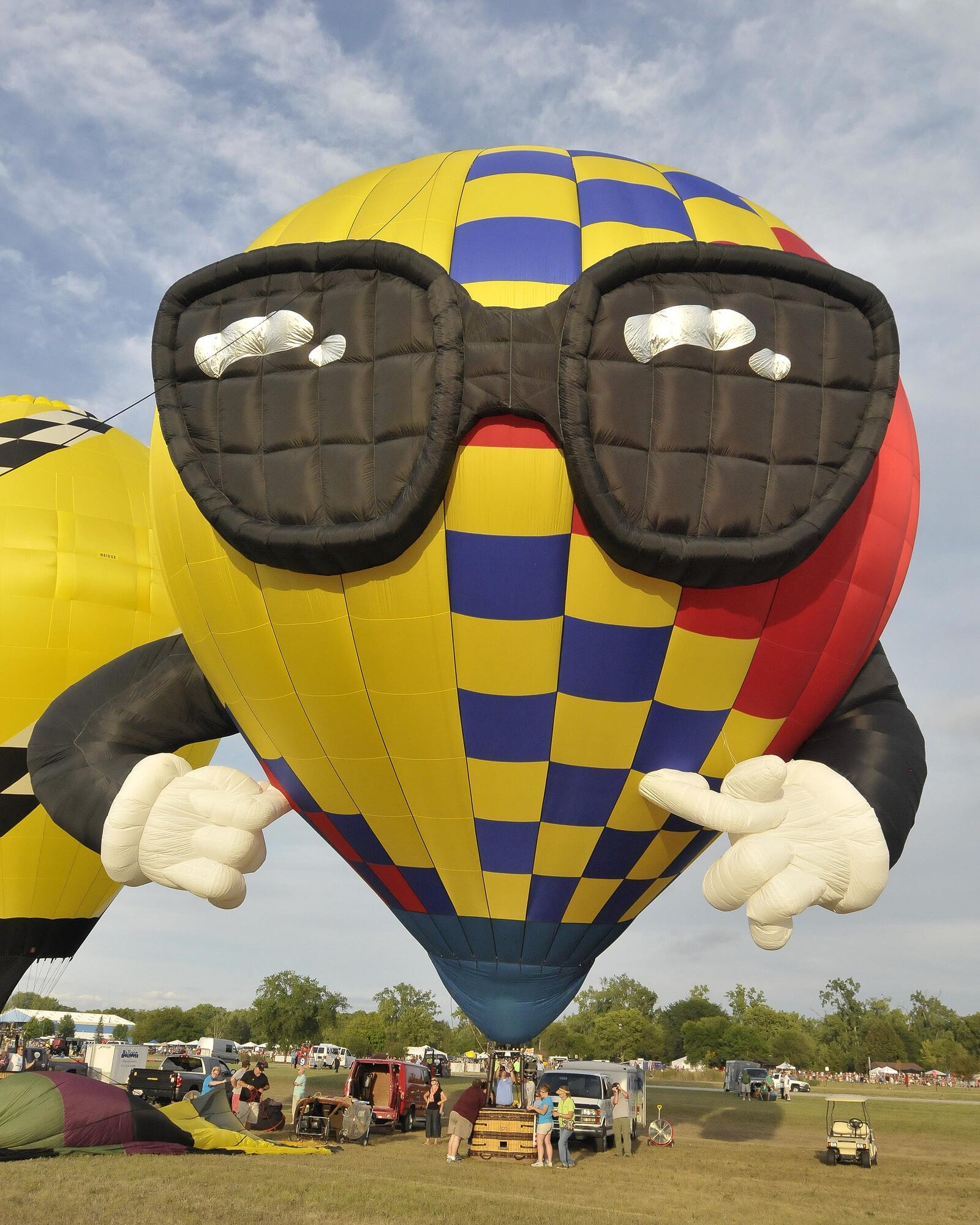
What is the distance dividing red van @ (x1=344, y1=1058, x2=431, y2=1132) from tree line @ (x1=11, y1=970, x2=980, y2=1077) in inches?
1473

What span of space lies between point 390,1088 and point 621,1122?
2972mm

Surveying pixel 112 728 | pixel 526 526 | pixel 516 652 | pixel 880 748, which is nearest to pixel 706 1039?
pixel 880 748

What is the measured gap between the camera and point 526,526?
6.74 m

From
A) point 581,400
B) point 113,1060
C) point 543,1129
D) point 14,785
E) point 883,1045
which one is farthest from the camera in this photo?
→ point 883,1045

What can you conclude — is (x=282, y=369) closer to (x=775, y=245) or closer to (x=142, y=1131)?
(x=775, y=245)

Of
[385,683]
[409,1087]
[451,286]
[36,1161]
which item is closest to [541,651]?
[385,683]

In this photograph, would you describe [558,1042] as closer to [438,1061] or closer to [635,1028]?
[635,1028]

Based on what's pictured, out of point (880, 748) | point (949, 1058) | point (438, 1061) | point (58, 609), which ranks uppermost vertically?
point (58, 609)

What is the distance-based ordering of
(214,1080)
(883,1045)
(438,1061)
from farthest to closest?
(883,1045) → (438,1061) → (214,1080)

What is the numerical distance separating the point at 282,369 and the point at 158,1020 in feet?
217

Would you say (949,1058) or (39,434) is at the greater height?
(39,434)

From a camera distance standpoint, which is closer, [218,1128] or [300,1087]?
[218,1128]

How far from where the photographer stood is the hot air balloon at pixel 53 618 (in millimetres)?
12891

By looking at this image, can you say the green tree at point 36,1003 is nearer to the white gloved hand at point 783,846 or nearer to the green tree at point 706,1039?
the green tree at point 706,1039
